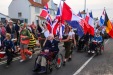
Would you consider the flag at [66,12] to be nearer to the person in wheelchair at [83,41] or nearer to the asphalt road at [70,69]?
the asphalt road at [70,69]

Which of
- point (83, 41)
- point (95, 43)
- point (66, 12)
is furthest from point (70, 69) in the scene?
point (83, 41)

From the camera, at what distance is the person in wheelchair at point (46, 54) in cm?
996

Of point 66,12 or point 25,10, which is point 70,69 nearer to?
point 66,12

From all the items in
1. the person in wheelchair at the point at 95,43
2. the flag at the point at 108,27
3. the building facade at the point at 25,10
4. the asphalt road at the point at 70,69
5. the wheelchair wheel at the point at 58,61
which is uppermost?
the building facade at the point at 25,10

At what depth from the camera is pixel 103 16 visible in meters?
20.2

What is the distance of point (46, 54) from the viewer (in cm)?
1033

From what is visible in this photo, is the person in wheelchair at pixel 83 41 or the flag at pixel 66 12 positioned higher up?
the flag at pixel 66 12

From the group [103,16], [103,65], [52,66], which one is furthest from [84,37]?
[52,66]

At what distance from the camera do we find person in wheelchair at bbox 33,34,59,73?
32.7 feet

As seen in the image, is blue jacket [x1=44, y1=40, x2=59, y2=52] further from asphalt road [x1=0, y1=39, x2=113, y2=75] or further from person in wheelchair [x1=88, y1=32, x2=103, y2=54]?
person in wheelchair [x1=88, y1=32, x2=103, y2=54]

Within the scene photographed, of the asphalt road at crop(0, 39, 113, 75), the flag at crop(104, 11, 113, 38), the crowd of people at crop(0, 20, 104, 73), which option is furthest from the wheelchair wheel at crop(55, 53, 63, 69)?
the flag at crop(104, 11, 113, 38)

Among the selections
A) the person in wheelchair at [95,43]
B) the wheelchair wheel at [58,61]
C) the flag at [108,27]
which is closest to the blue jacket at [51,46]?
the wheelchair wheel at [58,61]

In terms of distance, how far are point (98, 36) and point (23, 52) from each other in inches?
223

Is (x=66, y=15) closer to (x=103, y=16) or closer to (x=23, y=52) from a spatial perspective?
(x=23, y=52)
